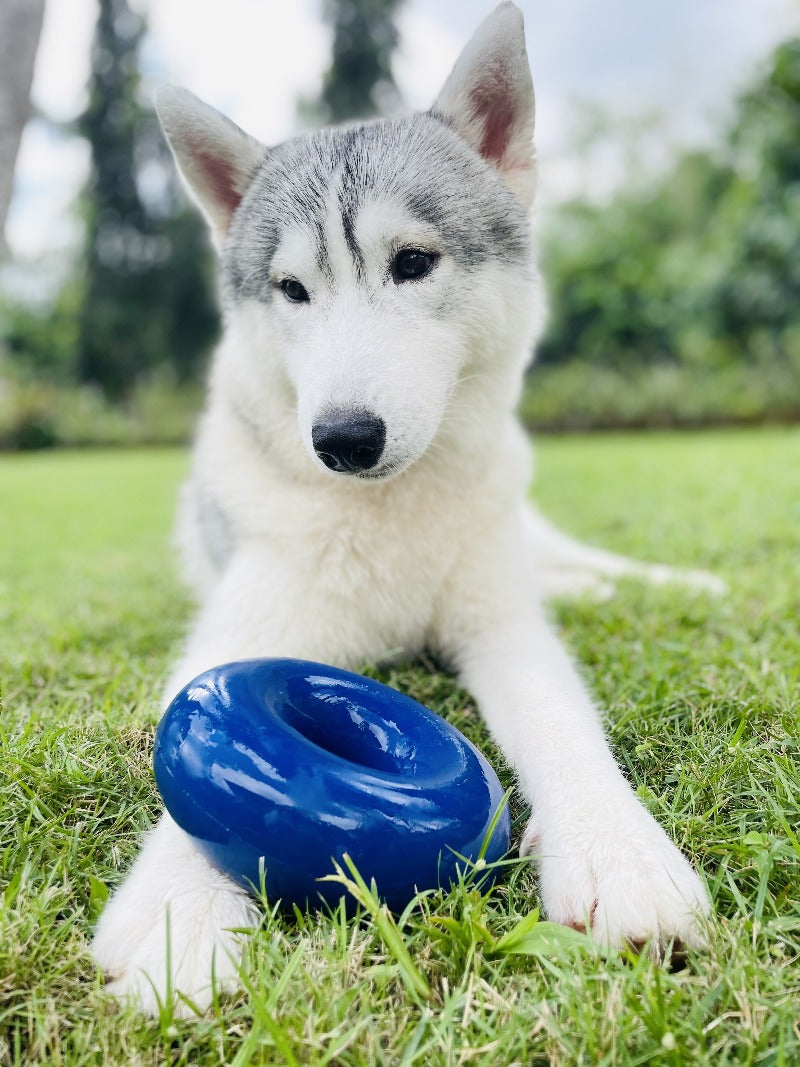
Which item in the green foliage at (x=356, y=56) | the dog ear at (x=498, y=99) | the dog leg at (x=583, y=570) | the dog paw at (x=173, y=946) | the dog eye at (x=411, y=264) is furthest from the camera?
the green foliage at (x=356, y=56)

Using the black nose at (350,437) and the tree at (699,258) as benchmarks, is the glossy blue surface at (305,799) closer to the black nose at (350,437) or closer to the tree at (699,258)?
the black nose at (350,437)

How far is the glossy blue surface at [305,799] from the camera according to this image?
4.48 feet

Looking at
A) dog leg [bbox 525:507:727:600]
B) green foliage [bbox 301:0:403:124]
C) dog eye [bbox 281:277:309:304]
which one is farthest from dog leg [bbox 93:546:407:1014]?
green foliage [bbox 301:0:403:124]

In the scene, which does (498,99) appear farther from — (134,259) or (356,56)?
(134,259)

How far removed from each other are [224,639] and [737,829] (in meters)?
1.41

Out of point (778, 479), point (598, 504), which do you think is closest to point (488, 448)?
point (598, 504)

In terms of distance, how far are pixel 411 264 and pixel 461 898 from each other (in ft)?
5.25

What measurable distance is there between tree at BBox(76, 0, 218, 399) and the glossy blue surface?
24.9 metres

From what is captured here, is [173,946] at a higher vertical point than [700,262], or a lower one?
lower

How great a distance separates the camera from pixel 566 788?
1651mm

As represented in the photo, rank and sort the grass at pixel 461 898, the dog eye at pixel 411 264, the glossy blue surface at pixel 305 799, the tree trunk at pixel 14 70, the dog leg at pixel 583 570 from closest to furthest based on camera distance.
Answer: the grass at pixel 461 898 → the glossy blue surface at pixel 305 799 → the dog eye at pixel 411 264 → the dog leg at pixel 583 570 → the tree trunk at pixel 14 70

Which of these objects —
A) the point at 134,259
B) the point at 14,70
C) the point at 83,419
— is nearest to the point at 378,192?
the point at 14,70

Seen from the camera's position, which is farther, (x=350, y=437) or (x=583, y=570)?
(x=583, y=570)

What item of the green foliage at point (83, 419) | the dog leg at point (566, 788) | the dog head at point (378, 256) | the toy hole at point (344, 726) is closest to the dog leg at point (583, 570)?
the dog leg at point (566, 788)
